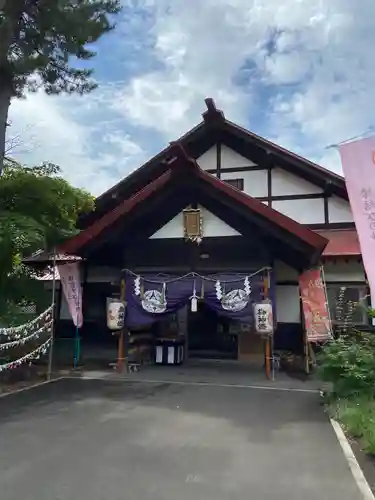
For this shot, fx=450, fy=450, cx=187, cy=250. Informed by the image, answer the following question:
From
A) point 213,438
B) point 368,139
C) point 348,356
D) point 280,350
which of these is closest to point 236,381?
point 280,350

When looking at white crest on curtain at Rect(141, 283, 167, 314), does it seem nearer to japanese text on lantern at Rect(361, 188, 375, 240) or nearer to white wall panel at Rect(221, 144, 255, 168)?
white wall panel at Rect(221, 144, 255, 168)

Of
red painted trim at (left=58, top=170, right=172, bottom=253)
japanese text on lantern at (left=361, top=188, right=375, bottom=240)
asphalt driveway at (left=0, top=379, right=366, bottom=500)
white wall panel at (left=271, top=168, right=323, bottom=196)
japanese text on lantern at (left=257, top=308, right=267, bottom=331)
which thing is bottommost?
asphalt driveway at (left=0, top=379, right=366, bottom=500)

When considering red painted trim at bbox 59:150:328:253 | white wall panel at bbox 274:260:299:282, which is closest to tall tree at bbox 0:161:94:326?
red painted trim at bbox 59:150:328:253

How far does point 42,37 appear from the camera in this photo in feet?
32.1

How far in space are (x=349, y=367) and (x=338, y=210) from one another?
6.67 meters

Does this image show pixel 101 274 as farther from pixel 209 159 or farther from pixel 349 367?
pixel 349 367

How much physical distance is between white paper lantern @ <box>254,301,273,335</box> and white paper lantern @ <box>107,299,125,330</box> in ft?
10.6

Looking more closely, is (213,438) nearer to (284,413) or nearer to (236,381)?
(284,413)

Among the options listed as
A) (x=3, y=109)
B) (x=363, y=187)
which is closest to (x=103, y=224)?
(x=3, y=109)

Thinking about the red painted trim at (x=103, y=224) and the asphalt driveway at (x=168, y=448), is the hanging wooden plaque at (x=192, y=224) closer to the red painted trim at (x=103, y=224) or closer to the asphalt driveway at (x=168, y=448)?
the red painted trim at (x=103, y=224)

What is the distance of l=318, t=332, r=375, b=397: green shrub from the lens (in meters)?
6.96

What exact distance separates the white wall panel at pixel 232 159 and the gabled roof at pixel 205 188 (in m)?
3.80

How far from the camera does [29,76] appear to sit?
399 inches

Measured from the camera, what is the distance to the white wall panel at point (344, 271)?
1205 cm
